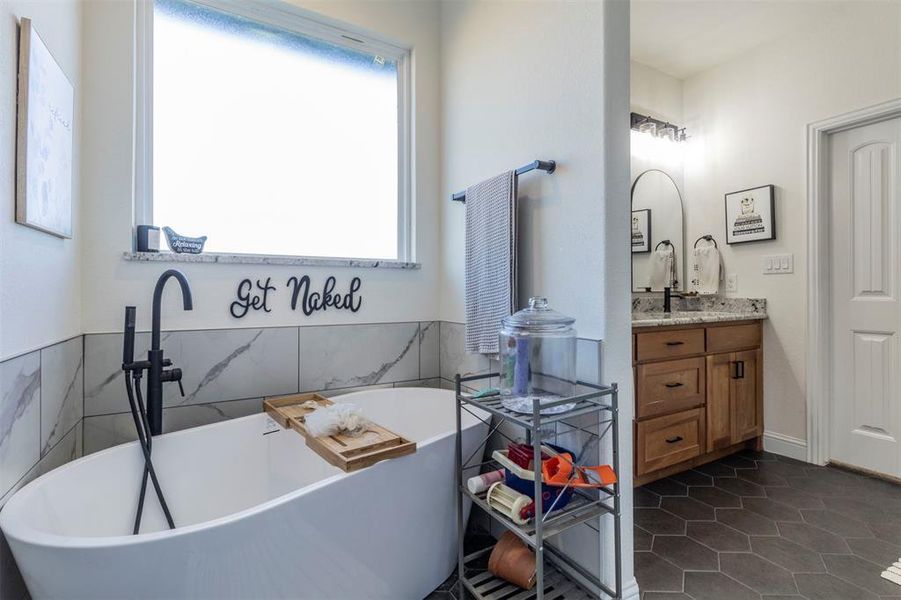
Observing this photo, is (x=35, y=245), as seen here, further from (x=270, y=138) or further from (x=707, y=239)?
(x=707, y=239)

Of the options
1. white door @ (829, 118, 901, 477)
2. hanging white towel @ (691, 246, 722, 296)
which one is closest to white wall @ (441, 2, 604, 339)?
hanging white towel @ (691, 246, 722, 296)

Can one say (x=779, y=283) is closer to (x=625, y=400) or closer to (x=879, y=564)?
(x=879, y=564)

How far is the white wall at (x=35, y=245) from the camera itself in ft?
3.33

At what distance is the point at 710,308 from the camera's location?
9.75 ft

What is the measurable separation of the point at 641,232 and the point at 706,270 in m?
0.59

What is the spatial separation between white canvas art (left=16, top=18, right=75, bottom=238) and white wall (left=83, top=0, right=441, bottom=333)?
17 centimetres

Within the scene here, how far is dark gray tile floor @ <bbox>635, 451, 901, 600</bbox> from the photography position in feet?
4.82

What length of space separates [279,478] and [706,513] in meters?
1.98

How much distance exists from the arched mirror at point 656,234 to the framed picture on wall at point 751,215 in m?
0.34

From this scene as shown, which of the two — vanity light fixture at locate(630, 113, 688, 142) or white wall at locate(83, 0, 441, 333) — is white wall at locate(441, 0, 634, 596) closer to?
white wall at locate(83, 0, 441, 333)

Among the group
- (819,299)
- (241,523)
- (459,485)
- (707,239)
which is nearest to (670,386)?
(819,299)

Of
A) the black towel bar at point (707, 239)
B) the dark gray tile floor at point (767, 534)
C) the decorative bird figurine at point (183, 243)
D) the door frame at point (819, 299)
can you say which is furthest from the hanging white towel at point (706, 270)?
the decorative bird figurine at point (183, 243)

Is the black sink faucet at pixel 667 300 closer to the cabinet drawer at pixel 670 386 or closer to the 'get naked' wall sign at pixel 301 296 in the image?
the cabinet drawer at pixel 670 386

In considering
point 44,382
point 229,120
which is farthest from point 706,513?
point 229,120
